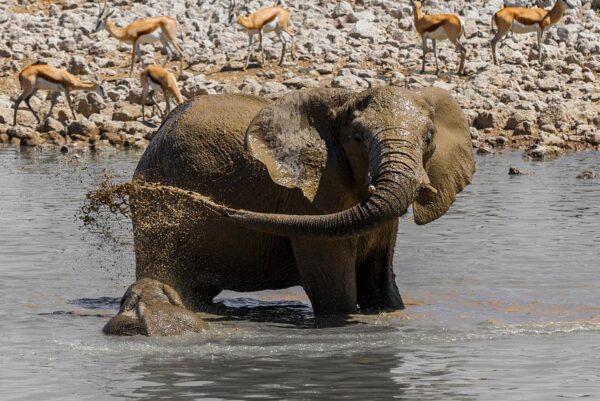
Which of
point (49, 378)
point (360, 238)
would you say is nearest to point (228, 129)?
point (360, 238)

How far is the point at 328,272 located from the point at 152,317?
3.95 ft

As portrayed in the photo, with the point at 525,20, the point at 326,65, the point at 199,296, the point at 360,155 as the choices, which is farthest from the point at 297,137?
the point at 525,20

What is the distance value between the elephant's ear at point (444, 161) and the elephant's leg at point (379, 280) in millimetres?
508

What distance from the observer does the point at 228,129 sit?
10.2 meters

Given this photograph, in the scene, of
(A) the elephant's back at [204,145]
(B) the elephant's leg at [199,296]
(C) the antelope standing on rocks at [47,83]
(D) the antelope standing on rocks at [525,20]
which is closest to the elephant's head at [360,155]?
(A) the elephant's back at [204,145]

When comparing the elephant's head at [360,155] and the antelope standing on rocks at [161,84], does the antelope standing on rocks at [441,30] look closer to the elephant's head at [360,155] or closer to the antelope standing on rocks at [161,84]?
the antelope standing on rocks at [161,84]

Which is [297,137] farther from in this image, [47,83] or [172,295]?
[47,83]

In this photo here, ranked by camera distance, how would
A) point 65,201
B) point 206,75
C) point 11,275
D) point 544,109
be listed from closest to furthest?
point 11,275, point 65,201, point 544,109, point 206,75

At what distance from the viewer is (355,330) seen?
31.5 feet

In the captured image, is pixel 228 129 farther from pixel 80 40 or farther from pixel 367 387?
pixel 80 40

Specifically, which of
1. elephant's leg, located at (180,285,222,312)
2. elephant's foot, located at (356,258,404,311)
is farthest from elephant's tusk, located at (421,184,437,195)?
elephant's leg, located at (180,285,222,312)

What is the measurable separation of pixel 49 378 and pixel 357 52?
22.0 metres

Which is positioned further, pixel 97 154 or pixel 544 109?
pixel 544 109

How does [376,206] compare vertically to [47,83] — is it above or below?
above
